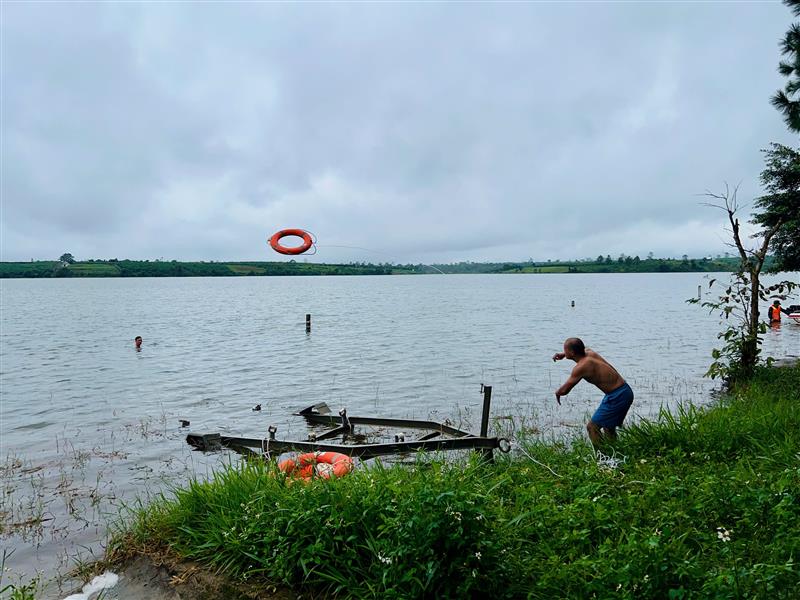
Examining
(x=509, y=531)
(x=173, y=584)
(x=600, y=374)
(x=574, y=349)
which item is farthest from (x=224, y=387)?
(x=509, y=531)

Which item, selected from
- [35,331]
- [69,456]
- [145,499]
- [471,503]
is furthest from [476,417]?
[35,331]

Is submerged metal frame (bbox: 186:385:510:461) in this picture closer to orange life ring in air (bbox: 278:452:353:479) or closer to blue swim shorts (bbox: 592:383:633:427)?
orange life ring in air (bbox: 278:452:353:479)

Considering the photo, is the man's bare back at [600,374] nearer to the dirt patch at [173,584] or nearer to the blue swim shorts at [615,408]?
the blue swim shorts at [615,408]

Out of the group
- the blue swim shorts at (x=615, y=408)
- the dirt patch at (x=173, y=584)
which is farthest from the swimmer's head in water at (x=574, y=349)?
the dirt patch at (x=173, y=584)

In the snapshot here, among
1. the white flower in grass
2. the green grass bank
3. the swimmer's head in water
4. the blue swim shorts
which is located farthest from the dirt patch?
the swimmer's head in water

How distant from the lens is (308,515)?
4707 millimetres

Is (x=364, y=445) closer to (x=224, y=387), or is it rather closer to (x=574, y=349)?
(x=574, y=349)

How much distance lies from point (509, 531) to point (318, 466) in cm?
296

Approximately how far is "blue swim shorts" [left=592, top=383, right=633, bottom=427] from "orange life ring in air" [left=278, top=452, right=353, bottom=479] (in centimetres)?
376

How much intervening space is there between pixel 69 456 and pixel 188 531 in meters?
7.15

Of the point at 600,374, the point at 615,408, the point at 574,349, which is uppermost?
the point at 574,349

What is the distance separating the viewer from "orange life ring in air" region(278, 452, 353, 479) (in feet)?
19.3

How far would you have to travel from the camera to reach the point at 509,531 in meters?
4.69

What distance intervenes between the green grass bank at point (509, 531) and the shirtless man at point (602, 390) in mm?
1477
